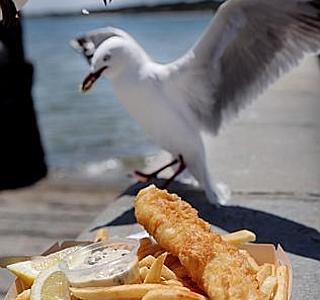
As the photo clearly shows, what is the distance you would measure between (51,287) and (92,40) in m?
1.72

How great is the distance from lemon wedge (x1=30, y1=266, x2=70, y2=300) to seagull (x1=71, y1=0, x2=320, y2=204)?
4.21 feet

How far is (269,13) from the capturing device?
2596 millimetres

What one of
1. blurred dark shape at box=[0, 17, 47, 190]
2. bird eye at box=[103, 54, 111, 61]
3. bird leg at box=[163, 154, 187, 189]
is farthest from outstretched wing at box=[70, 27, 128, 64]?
blurred dark shape at box=[0, 17, 47, 190]

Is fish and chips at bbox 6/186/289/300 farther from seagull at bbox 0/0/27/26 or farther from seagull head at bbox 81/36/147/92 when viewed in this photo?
seagull head at bbox 81/36/147/92

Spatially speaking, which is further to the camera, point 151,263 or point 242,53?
point 242,53

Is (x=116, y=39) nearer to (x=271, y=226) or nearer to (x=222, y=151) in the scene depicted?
(x=271, y=226)

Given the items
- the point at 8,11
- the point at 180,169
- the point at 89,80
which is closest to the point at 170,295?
the point at 8,11

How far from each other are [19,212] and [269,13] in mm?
2000

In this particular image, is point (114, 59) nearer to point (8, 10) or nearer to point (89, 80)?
point (89, 80)

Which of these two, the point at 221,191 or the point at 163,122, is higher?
the point at 163,122

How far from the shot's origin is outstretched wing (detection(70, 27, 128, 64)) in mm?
2791

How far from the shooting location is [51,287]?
131 centimetres

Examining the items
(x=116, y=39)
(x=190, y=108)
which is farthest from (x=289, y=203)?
(x=116, y=39)

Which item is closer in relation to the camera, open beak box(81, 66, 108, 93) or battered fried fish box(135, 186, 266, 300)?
battered fried fish box(135, 186, 266, 300)
